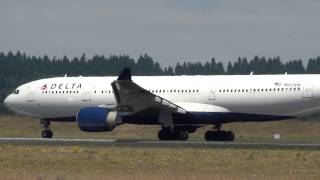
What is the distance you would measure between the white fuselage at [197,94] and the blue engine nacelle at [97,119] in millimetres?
2340

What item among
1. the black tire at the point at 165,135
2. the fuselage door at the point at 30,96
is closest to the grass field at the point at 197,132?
the black tire at the point at 165,135

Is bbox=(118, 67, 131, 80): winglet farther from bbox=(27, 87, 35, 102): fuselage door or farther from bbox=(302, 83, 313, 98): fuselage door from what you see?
bbox=(27, 87, 35, 102): fuselage door

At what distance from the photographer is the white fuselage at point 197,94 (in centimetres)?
5059

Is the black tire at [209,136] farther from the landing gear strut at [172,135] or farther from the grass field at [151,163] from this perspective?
the grass field at [151,163]

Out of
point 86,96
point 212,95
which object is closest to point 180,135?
point 212,95

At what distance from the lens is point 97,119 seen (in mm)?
49875

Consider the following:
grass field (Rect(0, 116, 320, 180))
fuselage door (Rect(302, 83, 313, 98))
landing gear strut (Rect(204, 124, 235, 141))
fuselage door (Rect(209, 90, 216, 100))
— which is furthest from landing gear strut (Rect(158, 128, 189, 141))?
grass field (Rect(0, 116, 320, 180))

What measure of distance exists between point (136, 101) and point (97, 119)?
2601 millimetres

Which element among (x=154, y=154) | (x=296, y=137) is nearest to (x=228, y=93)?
(x=296, y=137)

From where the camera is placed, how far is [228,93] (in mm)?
51844

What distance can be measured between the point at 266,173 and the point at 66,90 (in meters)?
27.9

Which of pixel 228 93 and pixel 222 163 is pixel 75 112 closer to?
pixel 228 93

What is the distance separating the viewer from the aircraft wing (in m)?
49.8

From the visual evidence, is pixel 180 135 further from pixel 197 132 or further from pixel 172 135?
pixel 197 132
